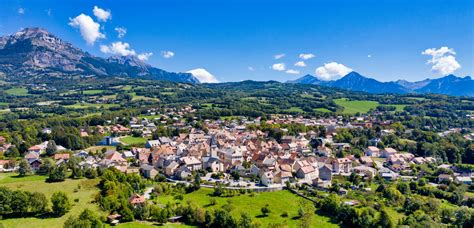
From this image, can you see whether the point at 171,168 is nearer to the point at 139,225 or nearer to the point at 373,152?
the point at 139,225

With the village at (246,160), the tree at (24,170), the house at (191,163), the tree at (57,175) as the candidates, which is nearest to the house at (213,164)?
the village at (246,160)

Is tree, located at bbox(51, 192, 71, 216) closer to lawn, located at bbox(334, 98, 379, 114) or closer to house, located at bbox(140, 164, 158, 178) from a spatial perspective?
house, located at bbox(140, 164, 158, 178)

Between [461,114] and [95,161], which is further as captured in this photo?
[461,114]

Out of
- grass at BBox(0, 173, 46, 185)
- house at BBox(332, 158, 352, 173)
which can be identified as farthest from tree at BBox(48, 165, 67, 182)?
house at BBox(332, 158, 352, 173)

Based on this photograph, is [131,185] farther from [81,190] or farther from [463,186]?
[463,186]

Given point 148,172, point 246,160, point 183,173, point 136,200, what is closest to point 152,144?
point 148,172

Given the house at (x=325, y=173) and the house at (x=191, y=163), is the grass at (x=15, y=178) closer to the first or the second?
the house at (x=191, y=163)

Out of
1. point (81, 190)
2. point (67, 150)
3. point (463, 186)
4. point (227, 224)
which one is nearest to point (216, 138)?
point (67, 150)
